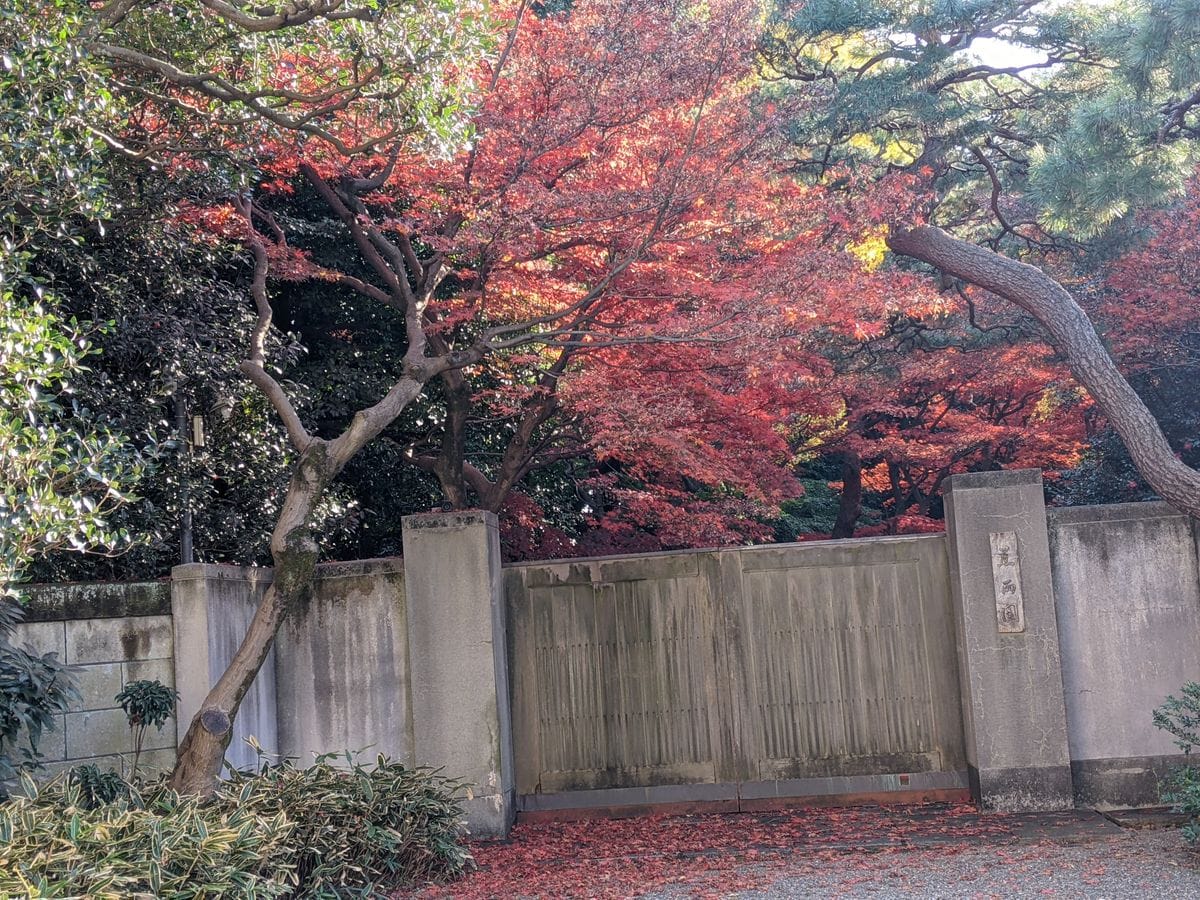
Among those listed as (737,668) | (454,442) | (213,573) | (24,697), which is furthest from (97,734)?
(737,668)

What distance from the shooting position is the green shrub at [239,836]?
4566mm

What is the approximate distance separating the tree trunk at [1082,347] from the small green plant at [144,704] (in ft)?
21.8

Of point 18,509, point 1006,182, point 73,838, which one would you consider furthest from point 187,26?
point 1006,182

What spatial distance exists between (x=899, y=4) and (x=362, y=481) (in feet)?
22.5

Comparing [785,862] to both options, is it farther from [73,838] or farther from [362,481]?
[362,481]

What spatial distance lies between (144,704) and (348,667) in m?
1.67

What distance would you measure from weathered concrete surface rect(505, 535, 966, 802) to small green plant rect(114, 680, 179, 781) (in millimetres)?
2627

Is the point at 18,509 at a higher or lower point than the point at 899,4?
lower

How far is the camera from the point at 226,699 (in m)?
6.12

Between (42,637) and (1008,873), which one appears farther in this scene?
(42,637)

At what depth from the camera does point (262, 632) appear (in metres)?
6.34

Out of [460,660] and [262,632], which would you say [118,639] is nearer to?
[262,632]

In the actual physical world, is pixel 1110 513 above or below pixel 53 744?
above

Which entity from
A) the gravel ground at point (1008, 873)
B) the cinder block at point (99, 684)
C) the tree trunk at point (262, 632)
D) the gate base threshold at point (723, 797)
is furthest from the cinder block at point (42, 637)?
the gravel ground at point (1008, 873)
